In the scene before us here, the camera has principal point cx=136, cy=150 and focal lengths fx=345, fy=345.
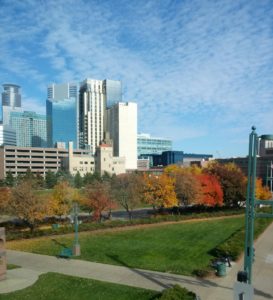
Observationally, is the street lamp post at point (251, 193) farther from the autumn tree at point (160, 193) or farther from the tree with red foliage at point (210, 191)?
the tree with red foliage at point (210, 191)

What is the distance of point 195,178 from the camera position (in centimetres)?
4944

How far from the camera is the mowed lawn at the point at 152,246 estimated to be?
24.1 meters

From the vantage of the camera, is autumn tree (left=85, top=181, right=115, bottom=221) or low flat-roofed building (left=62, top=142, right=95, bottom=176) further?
low flat-roofed building (left=62, top=142, right=95, bottom=176)

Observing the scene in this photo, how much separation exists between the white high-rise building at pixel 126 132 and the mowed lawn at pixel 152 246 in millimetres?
152367

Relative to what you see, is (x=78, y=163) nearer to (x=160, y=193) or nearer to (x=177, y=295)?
(x=160, y=193)

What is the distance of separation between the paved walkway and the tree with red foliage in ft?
77.2

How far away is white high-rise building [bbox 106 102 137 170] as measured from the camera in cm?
19188

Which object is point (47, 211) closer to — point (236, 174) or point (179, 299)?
point (179, 299)

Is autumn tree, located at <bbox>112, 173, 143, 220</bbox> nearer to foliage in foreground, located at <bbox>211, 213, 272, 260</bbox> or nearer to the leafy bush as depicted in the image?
foliage in foreground, located at <bbox>211, 213, 272, 260</bbox>

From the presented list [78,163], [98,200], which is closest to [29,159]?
[78,163]

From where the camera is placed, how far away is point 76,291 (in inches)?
742

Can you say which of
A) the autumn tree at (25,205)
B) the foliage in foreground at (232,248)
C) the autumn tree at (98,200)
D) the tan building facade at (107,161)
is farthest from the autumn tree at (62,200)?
the tan building facade at (107,161)

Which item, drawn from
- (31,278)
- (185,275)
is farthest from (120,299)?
(31,278)

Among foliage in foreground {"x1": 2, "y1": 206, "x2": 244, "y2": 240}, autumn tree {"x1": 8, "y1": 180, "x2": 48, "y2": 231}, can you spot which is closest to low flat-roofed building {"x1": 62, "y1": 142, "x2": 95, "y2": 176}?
foliage in foreground {"x1": 2, "y1": 206, "x2": 244, "y2": 240}
